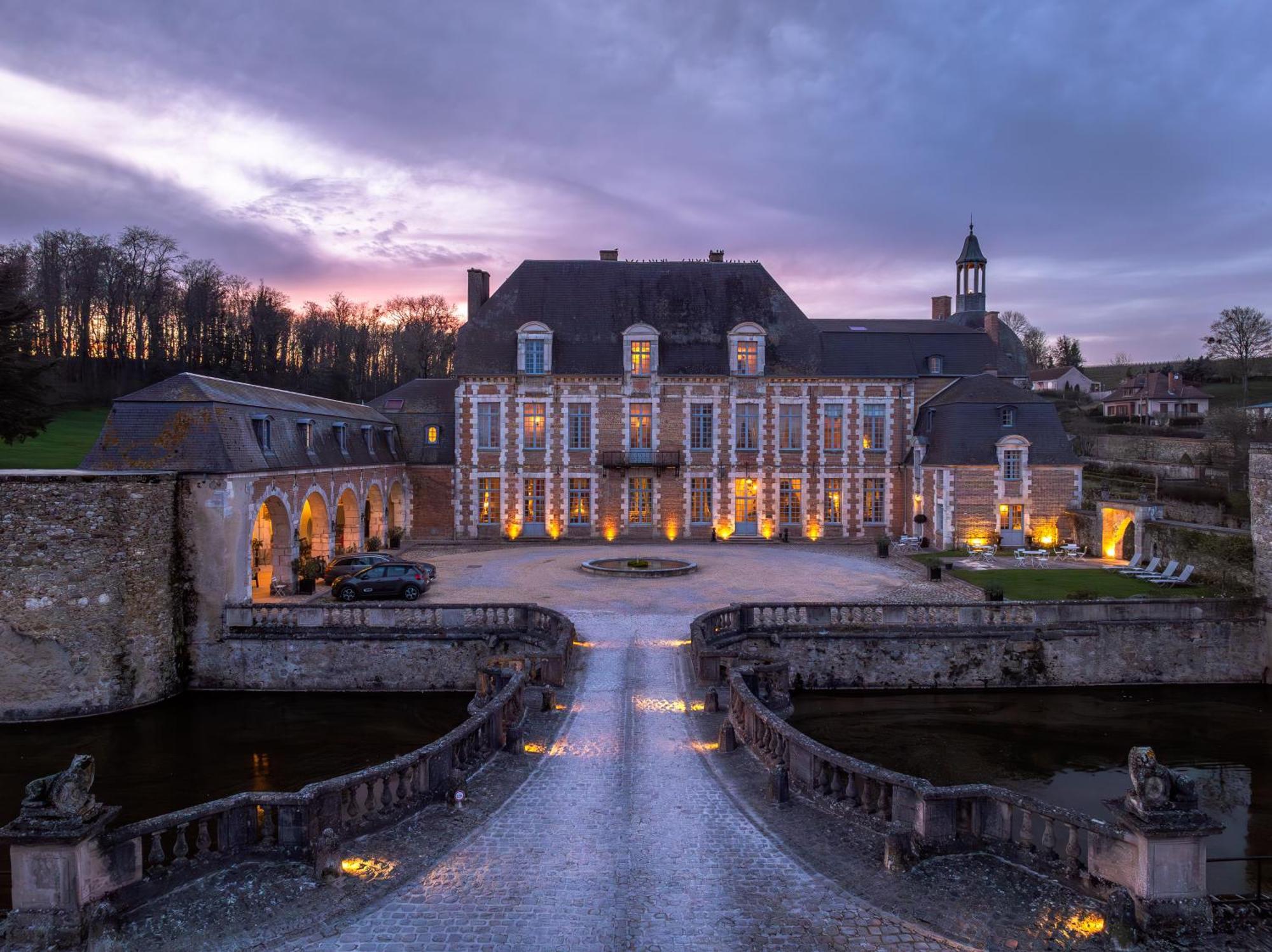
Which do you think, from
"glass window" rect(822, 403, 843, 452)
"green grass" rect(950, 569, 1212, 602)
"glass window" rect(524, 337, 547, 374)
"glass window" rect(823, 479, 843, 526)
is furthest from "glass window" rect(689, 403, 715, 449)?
"green grass" rect(950, 569, 1212, 602)

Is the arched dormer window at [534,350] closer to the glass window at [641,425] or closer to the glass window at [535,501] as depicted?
the glass window at [641,425]

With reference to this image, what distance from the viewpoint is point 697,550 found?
27.6 metres

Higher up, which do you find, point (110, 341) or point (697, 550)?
point (110, 341)

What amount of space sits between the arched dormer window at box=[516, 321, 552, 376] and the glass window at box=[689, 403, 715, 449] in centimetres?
625

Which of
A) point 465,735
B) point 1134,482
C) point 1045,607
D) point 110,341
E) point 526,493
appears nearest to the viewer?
point 465,735

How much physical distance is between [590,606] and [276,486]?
29.1 feet

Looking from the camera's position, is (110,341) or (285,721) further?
(110,341)

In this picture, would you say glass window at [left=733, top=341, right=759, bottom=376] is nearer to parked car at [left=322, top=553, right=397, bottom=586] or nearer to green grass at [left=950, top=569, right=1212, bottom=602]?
green grass at [left=950, top=569, right=1212, bottom=602]

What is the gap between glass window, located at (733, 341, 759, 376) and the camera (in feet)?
101

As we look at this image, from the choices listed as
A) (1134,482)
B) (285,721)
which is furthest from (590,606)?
(1134,482)

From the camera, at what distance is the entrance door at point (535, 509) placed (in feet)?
101

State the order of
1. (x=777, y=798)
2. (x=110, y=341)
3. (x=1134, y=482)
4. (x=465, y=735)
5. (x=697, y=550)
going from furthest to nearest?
(x=110, y=341) < (x=1134, y=482) < (x=697, y=550) < (x=465, y=735) < (x=777, y=798)

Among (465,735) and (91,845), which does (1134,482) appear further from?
(91,845)

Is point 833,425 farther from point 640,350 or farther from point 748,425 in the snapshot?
point 640,350
